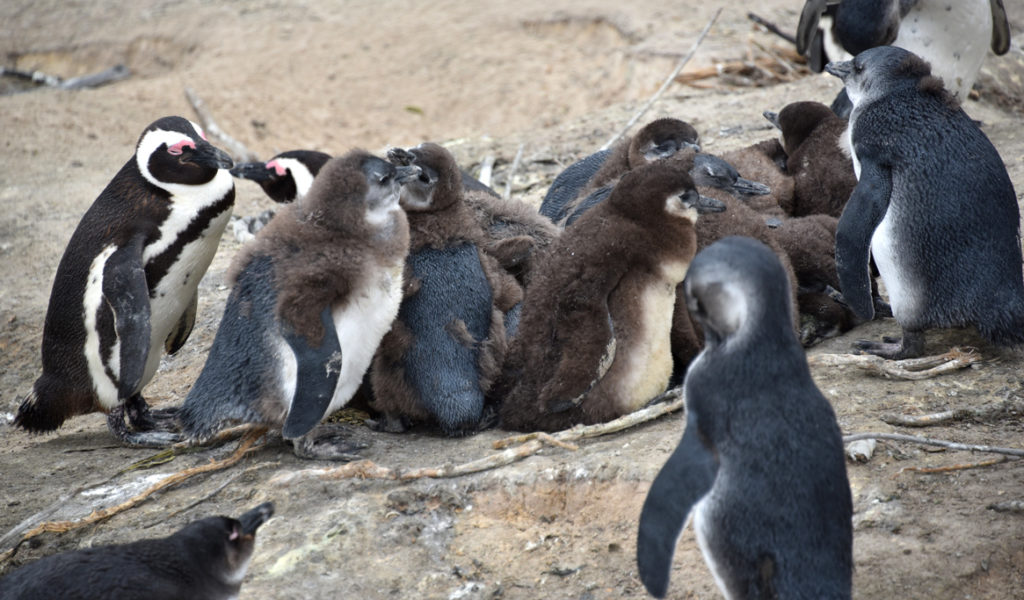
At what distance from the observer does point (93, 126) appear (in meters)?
8.86

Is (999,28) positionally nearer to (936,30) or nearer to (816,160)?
(936,30)

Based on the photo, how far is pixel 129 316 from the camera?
3.95m

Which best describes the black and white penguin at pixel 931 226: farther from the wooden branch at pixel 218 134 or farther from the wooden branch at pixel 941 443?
→ the wooden branch at pixel 218 134

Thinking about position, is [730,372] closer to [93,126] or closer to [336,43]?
[93,126]

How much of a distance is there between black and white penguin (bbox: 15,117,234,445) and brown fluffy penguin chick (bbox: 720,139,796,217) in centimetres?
220

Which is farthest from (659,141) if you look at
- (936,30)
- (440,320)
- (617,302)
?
(936,30)

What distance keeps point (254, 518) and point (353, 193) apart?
3.97ft

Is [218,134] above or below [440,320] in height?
below

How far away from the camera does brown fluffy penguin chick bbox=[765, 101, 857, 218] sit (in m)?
4.29

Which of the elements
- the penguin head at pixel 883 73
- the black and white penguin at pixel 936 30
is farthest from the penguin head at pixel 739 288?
the black and white penguin at pixel 936 30

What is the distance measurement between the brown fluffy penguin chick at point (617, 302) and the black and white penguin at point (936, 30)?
110 inches

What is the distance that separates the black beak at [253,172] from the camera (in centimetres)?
432

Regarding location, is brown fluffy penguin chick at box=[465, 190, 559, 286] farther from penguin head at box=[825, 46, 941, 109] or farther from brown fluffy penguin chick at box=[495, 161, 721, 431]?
penguin head at box=[825, 46, 941, 109]

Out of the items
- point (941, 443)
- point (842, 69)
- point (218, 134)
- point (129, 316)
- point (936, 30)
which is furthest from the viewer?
point (218, 134)
